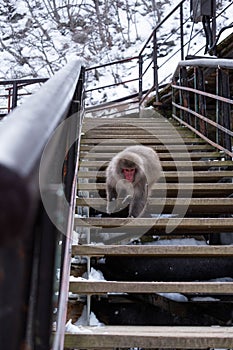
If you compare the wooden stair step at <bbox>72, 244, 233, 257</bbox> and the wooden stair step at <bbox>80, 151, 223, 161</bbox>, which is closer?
the wooden stair step at <bbox>72, 244, 233, 257</bbox>

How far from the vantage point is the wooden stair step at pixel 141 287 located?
2666 mm

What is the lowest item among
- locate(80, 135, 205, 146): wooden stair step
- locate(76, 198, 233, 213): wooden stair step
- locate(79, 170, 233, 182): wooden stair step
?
locate(76, 198, 233, 213): wooden stair step

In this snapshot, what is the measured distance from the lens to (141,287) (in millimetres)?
2709

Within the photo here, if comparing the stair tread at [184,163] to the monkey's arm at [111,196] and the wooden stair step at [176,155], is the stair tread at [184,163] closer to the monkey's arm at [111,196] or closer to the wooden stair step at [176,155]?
the wooden stair step at [176,155]

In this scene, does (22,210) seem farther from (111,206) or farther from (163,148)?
(163,148)

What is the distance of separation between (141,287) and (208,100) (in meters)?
5.34

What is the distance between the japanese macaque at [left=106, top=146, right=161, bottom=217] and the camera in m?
4.29

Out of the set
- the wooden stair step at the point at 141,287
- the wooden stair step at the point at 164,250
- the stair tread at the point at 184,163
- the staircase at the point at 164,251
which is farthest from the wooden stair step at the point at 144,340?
the stair tread at the point at 184,163

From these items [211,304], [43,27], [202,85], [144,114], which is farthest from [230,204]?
[43,27]

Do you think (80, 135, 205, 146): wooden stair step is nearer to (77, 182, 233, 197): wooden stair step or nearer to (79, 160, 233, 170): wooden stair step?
(79, 160, 233, 170): wooden stair step

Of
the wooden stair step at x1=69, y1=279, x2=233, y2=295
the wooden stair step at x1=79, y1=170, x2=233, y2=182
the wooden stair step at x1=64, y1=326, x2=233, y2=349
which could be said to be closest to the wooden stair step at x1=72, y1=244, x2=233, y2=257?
the wooden stair step at x1=69, y1=279, x2=233, y2=295

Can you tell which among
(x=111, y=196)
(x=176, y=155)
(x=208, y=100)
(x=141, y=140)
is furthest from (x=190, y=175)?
(x=208, y=100)

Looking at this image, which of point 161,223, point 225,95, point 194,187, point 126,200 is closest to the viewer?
point 161,223

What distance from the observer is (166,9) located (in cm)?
1914
